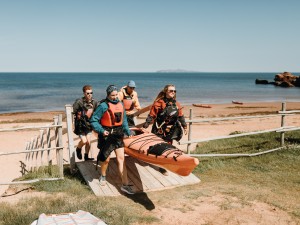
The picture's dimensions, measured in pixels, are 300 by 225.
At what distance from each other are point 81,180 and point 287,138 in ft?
24.9

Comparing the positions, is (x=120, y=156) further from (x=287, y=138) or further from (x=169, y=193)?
(x=287, y=138)

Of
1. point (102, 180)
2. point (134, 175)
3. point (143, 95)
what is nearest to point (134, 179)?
point (134, 175)

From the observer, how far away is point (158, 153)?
603 centimetres

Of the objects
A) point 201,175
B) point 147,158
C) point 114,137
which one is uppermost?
point 114,137

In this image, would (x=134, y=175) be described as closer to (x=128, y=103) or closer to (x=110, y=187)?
(x=110, y=187)

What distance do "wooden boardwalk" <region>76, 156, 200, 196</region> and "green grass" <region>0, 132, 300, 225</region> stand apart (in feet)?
0.53

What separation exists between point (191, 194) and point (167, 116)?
1711 mm

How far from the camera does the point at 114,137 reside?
242 inches

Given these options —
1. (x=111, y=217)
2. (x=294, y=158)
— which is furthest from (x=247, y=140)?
(x=111, y=217)

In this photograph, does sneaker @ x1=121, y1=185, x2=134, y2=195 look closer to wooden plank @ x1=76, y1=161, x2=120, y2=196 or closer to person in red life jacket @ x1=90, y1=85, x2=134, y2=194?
person in red life jacket @ x1=90, y1=85, x2=134, y2=194

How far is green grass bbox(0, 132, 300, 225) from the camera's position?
212 inches

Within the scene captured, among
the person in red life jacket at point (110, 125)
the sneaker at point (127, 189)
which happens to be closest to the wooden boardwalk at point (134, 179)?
the sneaker at point (127, 189)

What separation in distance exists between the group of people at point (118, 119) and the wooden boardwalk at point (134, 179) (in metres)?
0.19

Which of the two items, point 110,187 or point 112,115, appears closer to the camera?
point 112,115
